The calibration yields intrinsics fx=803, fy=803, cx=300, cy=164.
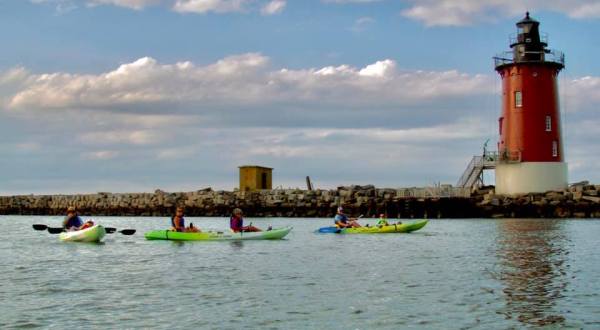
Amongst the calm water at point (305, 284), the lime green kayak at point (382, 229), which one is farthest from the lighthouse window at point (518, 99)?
the calm water at point (305, 284)

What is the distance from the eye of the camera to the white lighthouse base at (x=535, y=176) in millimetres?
53281

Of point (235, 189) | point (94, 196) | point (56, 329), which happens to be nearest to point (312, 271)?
point (56, 329)

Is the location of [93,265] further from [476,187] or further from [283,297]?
[476,187]

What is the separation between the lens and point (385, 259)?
27.0m

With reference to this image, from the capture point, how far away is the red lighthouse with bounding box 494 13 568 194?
53.1 meters

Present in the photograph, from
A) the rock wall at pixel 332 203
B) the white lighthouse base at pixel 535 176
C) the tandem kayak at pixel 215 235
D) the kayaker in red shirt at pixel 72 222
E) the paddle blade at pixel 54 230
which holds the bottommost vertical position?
the tandem kayak at pixel 215 235

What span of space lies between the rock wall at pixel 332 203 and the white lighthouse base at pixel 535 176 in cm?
71

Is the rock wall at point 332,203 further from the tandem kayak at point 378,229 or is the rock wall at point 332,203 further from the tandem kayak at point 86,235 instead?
the tandem kayak at point 86,235

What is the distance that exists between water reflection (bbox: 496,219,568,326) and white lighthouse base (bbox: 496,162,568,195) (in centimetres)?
1325

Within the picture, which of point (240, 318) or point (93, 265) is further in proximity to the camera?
point (93, 265)

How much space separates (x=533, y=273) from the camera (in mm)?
22422

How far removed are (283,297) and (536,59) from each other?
1587 inches

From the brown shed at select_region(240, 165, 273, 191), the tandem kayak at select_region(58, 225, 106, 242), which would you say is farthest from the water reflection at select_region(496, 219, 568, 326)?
the brown shed at select_region(240, 165, 273, 191)

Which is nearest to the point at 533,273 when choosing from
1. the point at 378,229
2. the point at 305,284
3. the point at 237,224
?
the point at 305,284
